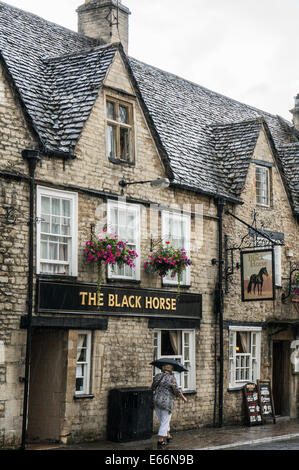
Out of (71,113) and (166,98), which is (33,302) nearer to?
(71,113)

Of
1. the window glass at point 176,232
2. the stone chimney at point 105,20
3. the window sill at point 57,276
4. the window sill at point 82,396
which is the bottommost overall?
the window sill at point 82,396

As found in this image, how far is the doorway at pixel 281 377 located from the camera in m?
24.9

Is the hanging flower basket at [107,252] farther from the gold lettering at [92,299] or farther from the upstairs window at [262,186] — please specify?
the upstairs window at [262,186]

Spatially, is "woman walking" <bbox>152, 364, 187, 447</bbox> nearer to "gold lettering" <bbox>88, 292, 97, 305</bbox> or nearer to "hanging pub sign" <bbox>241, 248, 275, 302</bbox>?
"gold lettering" <bbox>88, 292, 97, 305</bbox>

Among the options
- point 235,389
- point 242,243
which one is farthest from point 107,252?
point 235,389

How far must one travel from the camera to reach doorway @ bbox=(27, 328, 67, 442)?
17188 mm

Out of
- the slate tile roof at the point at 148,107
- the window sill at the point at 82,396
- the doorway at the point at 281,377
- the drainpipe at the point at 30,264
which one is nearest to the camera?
the drainpipe at the point at 30,264

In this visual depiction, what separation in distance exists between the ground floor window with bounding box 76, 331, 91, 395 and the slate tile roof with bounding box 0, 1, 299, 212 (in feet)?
14.1

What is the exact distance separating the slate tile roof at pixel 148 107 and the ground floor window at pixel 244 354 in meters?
4.06

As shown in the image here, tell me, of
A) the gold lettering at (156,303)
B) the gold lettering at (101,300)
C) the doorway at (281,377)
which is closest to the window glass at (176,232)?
the gold lettering at (156,303)

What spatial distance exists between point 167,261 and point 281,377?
806 cm

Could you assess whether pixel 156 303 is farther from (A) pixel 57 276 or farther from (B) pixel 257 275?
(A) pixel 57 276

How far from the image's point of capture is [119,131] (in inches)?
770

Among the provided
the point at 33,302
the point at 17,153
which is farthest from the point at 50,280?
the point at 17,153
